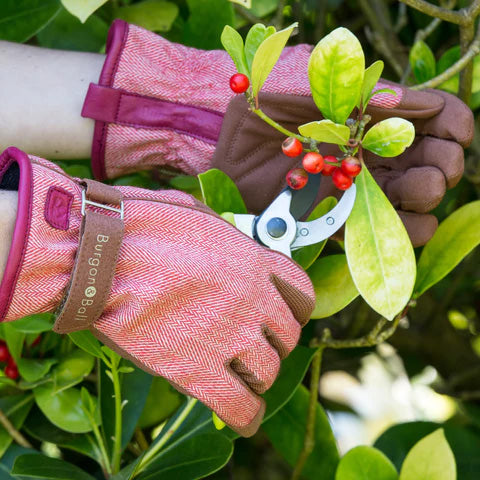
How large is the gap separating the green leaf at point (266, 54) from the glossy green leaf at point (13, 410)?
63 centimetres

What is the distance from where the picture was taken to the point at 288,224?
0.94 m

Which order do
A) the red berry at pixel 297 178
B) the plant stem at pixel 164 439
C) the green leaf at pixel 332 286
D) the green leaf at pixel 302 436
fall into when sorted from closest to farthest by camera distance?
the red berry at pixel 297 178 → the green leaf at pixel 332 286 → the plant stem at pixel 164 439 → the green leaf at pixel 302 436

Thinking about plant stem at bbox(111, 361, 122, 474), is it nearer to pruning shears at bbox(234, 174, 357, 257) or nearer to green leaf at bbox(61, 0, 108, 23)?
pruning shears at bbox(234, 174, 357, 257)

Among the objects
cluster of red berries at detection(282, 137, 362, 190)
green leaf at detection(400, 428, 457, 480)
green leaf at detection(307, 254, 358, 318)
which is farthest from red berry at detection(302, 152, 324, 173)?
green leaf at detection(400, 428, 457, 480)

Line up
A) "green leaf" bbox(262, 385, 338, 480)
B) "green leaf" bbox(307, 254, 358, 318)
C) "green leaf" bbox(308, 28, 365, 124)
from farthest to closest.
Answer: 1. "green leaf" bbox(262, 385, 338, 480)
2. "green leaf" bbox(307, 254, 358, 318)
3. "green leaf" bbox(308, 28, 365, 124)

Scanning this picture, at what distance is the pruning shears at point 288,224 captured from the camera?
36.9 inches

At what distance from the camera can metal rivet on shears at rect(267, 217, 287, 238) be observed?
94 centimetres

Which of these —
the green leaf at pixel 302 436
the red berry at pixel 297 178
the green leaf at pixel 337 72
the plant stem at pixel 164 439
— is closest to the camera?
the green leaf at pixel 337 72

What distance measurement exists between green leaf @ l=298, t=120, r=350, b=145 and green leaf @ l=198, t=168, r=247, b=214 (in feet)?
0.54

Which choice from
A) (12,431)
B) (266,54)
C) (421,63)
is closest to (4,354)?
(12,431)

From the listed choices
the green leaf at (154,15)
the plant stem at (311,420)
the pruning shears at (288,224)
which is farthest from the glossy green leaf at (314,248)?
the green leaf at (154,15)

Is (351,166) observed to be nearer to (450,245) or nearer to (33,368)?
(450,245)

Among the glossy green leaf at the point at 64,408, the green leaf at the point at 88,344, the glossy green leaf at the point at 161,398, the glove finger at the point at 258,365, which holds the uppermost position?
the glove finger at the point at 258,365

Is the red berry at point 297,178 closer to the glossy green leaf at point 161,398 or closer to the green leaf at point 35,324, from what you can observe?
the green leaf at point 35,324
